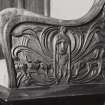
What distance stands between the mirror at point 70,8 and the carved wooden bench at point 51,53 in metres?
0.07

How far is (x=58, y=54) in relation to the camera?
0.74 meters

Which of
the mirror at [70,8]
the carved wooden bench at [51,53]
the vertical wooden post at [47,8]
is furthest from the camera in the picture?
the vertical wooden post at [47,8]

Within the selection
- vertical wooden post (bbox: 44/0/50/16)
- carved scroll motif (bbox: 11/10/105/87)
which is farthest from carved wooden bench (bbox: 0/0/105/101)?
vertical wooden post (bbox: 44/0/50/16)

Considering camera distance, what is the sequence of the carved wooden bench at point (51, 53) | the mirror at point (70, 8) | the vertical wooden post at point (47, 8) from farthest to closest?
the vertical wooden post at point (47, 8), the mirror at point (70, 8), the carved wooden bench at point (51, 53)

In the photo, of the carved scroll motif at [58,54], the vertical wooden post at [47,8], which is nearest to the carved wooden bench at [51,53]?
the carved scroll motif at [58,54]

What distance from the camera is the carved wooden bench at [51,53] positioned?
0.70 metres

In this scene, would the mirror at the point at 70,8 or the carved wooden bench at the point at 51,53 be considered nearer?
the carved wooden bench at the point at 51,53

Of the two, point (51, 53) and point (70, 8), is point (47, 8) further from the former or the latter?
point (51, 53)

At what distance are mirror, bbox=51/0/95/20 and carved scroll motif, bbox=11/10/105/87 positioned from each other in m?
0.09

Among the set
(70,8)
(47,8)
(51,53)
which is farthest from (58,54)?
(47,8)

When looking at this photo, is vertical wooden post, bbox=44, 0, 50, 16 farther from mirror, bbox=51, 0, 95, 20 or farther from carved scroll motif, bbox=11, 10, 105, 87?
carved scroll motif, bbox=11, 10, 105, 87

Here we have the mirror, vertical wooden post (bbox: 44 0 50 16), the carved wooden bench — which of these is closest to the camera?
the carved wooden bench

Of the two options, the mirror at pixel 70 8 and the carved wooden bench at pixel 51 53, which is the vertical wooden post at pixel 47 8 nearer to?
the mirror at pixel 70 8

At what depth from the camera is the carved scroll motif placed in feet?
2.36
